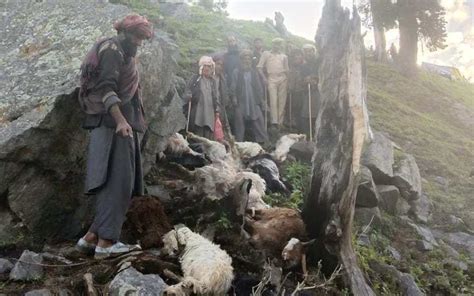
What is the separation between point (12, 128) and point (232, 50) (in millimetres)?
7040

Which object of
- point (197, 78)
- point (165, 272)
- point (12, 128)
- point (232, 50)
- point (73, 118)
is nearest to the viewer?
point (165, 272)

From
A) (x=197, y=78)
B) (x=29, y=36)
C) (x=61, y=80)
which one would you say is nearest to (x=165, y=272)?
(x=61, y=80)

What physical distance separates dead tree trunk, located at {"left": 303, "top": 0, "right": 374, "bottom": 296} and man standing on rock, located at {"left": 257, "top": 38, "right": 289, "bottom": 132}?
5.88 meters

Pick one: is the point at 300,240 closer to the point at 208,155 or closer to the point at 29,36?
the point at 208,155

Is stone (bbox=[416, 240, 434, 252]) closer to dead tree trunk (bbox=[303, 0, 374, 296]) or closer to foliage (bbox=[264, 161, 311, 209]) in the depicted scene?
foliage (bbox=[264, 161, 311, 209])

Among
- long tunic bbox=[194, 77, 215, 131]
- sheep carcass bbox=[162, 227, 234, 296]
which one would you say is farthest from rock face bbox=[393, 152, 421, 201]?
sheep carcass bbox=[162, 227, 234, 296]

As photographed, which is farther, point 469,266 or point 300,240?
point 469,266

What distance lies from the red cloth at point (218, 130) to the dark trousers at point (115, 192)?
15.6 ft

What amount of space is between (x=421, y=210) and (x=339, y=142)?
4.60 metres

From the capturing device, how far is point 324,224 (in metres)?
5.21

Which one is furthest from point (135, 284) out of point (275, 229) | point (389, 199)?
point (389, 199)

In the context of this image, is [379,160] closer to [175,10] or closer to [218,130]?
[218,130]

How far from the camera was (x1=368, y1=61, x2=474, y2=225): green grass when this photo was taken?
36.1ft

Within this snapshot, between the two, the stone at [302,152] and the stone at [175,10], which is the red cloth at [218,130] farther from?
the stone at [175,10]
